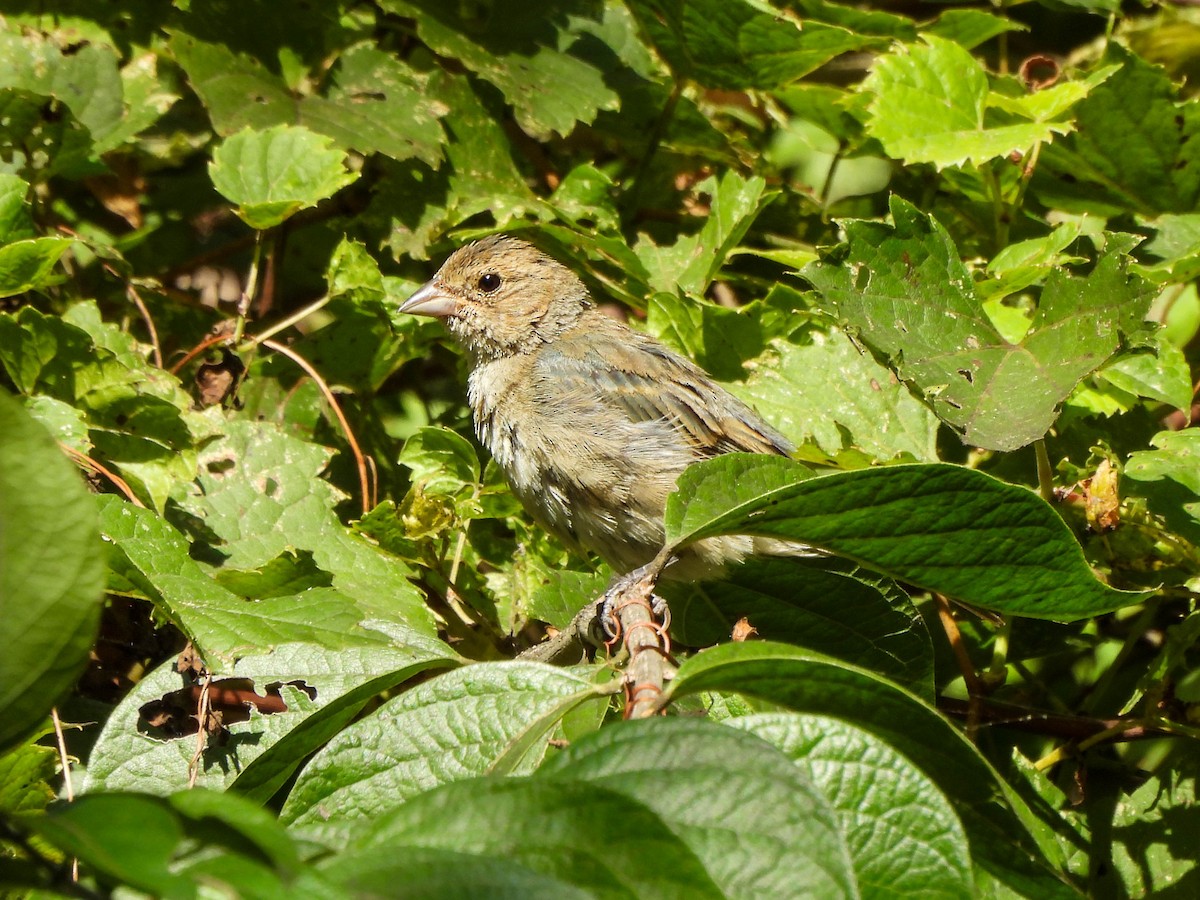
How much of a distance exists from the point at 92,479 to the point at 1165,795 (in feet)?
8.46

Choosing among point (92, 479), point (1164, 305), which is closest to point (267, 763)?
point (92, 479)

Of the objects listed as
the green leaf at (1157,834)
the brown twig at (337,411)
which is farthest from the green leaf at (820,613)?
the brown twig at (337,411)

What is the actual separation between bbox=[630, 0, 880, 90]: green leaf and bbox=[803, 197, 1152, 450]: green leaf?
1.01m

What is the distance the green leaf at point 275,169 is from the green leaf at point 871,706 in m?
2.00

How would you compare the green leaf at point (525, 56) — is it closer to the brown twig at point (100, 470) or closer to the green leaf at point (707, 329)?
the green leaf at point (707, 329)

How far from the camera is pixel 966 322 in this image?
288 cm

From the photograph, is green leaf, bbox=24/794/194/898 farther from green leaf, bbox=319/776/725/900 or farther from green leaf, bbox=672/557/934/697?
green leaf, bbox=672/557/934/697

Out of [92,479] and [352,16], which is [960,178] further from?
[92,479]

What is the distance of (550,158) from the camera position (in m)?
4.23

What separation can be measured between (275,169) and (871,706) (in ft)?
7.46

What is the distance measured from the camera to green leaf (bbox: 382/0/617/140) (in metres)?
3.57

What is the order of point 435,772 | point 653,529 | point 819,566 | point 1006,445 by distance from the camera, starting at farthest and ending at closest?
point 653,529
point 819,566
point 1006,445
point 435,772

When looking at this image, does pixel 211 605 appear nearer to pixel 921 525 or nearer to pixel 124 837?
pixel 921 525

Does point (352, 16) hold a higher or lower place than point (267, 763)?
higher
